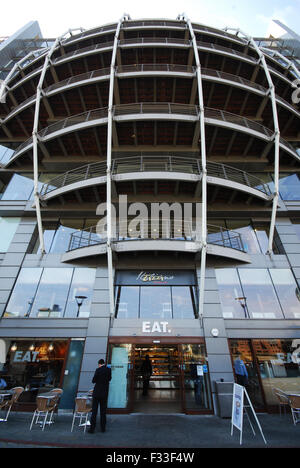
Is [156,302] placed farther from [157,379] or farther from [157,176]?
A: [157,176]

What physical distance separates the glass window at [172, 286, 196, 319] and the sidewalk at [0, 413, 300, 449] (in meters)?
3.67

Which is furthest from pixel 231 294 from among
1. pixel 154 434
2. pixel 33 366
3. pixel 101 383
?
pixel 33 366

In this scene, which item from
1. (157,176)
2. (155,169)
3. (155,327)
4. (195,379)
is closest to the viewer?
(195,379)

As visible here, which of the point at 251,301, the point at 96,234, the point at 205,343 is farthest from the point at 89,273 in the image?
the point at 251,301

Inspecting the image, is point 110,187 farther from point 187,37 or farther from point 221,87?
point 187,37

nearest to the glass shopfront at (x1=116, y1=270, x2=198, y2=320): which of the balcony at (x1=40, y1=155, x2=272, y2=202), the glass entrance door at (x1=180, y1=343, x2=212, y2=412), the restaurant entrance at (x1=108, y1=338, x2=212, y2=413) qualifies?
the restaurant entrance at (x1=108, y1=338, x2=212, y2=413)

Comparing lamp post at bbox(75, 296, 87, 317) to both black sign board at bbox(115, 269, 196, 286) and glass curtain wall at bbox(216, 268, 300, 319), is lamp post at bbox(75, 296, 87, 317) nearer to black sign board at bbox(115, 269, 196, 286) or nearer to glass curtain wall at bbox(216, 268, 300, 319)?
black sign board at bbox(115, 269, 196, 286)

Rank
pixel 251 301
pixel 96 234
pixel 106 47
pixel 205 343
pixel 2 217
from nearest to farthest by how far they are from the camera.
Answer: pixel 205 343, pixel 251 301, pixel 96 234, pixel 2 217, pixel 106 47

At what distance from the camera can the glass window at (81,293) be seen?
399 inches

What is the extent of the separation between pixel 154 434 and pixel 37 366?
228 inches

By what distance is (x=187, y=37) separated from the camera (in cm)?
1530

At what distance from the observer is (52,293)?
10.6m

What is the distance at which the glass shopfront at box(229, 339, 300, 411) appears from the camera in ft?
28.4

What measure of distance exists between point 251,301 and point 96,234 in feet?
28.4
